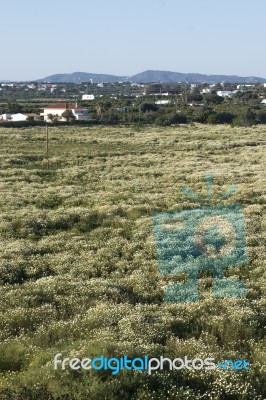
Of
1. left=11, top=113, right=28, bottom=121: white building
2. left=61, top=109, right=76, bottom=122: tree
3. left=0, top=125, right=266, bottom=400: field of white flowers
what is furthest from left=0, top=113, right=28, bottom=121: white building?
left=0, top=125, right=266, bottom=400: field of white flowers

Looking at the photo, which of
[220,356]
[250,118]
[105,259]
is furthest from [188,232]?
[250,118]

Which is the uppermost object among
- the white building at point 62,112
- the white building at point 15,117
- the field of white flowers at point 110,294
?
the white building at point 62,112

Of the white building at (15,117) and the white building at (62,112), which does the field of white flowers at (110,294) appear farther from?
the white building at (62,112)

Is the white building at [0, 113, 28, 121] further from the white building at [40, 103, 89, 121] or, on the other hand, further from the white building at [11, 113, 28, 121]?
the white building at [40, 103, 89, 121]

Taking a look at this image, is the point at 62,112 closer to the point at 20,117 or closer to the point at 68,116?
the point at 68,116

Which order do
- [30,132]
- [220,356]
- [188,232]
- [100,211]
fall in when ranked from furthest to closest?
[30,132] → [100,211] → [188,232] → [220,356]

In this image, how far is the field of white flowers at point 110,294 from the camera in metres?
7.75

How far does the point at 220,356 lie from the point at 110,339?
6.89 ft

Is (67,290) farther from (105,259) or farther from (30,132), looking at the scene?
(30,132)

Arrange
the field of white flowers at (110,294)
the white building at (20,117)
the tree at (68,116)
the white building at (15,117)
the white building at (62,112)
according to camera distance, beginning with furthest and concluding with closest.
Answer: the white building at (62,112), the tree at (68,116), the white building at (15,117), the white building at (20,117), the field of white flowers at (110,294)

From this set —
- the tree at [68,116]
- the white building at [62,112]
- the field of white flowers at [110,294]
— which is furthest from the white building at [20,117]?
the field of white flowers at [110,294]

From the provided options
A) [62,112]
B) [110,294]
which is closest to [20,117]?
[62,112]

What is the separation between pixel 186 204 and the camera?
23.2m

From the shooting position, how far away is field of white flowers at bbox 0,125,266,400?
775 cm
